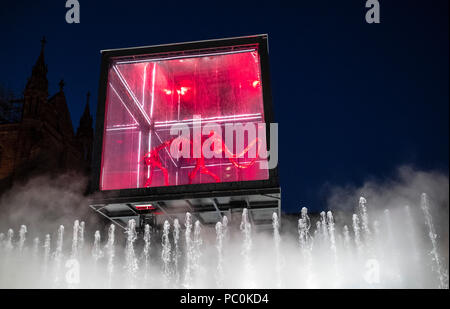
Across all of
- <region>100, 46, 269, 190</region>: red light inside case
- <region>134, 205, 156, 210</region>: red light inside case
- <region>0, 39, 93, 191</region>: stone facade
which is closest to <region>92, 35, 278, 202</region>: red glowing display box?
<region>100, 46, 269, 190</region>: red light inside case

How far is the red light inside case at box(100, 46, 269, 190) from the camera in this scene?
1673 centimetres

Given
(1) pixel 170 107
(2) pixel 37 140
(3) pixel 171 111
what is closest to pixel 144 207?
(3) pixel 171 111

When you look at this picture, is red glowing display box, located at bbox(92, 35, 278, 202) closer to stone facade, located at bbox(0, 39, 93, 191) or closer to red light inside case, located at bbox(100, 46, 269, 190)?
red light inside case, located at bbox(100, 46, 269, 190)

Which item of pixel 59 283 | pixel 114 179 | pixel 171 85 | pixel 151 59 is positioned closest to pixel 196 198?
pixel 114 179

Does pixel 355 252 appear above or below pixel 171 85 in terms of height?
below

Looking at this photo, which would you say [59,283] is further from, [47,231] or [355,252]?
[355,252]

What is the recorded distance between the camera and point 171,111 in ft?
58.2

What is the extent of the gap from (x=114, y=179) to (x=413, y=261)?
1537 cm

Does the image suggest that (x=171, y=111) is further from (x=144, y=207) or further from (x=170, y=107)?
(x=144, y=207)

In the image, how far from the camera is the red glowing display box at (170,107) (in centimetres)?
1661

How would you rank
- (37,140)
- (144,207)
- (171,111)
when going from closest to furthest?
(144,207) → (171,111) → (37,140)

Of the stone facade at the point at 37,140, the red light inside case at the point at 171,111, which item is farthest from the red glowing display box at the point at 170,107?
the stone facade at the point at 37,140

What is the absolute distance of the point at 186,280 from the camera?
22984 mm

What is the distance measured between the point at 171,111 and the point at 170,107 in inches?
7.4
